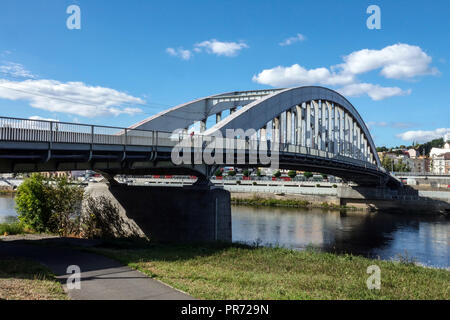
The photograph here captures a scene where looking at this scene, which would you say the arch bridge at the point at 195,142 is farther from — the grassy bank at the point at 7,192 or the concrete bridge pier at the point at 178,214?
the grassy bank at the point at 7,192

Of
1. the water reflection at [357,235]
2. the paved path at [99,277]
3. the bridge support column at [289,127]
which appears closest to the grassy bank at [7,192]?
the water reflection at [357,235]

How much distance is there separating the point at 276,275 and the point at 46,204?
18.7 metres

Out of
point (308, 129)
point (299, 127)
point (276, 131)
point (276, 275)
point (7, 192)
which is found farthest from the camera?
point (7, 192)

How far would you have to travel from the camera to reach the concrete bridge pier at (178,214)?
22344 mm

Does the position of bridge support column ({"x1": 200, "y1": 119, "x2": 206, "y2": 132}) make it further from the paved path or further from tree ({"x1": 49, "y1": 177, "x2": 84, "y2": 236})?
the paved path

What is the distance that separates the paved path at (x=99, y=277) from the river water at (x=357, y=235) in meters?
10.4

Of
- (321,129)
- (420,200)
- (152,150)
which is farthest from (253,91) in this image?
(420,200)

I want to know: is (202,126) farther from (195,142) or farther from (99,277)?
(99,277)

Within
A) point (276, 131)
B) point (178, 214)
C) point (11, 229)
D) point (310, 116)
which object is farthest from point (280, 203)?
point (11, 229)

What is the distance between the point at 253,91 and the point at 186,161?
16.4m

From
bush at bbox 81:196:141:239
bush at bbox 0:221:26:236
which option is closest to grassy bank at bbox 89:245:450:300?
bush at bbox 81:196:141:239

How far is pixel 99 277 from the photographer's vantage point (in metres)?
10.7

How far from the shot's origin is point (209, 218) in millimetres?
22281

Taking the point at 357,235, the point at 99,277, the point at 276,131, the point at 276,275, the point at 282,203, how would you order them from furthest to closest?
1. the point at 282,203
2. the point at 276,131
3. the point at 357,235
4. the point at 276,275
5. the point at 99,277
